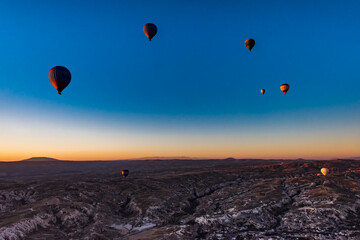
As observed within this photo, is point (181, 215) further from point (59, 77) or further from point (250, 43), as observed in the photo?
point (250, 43)

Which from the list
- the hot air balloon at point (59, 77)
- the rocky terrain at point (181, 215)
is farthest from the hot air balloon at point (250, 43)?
the hot air balloon at point (59, 77)

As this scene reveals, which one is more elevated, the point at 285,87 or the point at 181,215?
the point at 285,87

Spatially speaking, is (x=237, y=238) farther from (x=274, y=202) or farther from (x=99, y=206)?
(x=99, y=206)

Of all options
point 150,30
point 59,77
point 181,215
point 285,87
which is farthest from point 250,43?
point 59,77

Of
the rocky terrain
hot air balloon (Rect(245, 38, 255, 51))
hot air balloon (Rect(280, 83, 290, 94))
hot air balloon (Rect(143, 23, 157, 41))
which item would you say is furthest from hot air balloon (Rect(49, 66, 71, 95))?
hot air balloon (Rect(280, 83, 290, 94))

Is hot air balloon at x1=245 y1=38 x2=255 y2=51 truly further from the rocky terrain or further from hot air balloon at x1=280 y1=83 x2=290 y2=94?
the rocky terrain

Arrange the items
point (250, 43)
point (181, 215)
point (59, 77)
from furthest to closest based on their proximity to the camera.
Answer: point (250, 43) → point (181, 215) → point (59, 77)
